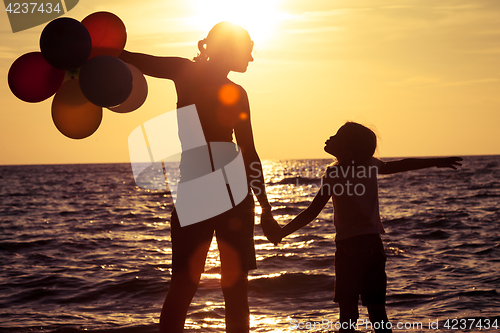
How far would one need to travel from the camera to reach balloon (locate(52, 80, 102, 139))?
3.25m

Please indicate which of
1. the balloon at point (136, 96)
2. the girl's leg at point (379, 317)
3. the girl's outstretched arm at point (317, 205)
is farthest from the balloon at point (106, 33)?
the girl's leg at point (379, 317)

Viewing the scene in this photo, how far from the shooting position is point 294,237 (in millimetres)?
12383

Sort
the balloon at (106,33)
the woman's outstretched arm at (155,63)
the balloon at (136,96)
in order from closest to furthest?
1. the woman's outstretched arm at (155,63)
2. the balloon at (106,33)
3. the balloon at (136,96)

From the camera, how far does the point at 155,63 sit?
307 centimetres

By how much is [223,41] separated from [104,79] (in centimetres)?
77

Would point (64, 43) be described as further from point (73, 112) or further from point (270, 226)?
point (270, 226)

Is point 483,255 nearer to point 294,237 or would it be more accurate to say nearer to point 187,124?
point 294,237

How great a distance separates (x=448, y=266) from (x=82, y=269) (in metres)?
6.38

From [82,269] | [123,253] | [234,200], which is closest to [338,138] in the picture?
[234,200]

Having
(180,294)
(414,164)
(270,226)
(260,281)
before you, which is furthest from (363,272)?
(260,281)

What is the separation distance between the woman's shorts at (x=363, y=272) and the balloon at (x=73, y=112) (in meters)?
1.96

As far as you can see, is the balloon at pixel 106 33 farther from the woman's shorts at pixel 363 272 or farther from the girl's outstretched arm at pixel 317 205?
the woman's shorts at pixel 363 272

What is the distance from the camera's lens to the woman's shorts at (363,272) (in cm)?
325

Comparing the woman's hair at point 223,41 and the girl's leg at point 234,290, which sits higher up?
the woman's hair at point 223,41
